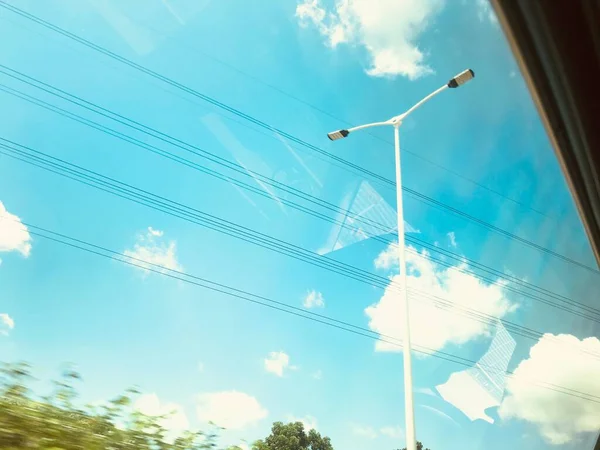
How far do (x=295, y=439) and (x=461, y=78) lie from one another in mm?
14969

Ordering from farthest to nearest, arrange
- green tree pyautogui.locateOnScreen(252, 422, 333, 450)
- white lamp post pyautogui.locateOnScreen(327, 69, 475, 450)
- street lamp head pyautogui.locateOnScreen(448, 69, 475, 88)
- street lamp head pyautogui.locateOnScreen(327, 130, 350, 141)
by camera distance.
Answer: green tree pyautogui.locateOnScreen(252, 422, 333, 450)
street lamp head pyautogui.locateOnScreen(327, 130, 350, 141)
street lamp head pyautogui.locateOnScreen(448, 69, 475, 88)
white lamp post pyautogui.locateOnScreen(327, 69, 475, 450)

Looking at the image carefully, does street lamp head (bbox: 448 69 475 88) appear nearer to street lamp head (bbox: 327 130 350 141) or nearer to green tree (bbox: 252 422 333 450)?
street lamp head (bbox: 327 130 350 141)

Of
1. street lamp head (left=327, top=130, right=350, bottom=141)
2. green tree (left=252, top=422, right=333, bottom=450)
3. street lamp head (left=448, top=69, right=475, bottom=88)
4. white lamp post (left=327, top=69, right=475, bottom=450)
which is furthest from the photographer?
green tree (left=252, top=422, right=333, bottom=450)

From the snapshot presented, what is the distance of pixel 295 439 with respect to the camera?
17578mm

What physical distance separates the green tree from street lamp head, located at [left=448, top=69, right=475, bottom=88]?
46.5ft

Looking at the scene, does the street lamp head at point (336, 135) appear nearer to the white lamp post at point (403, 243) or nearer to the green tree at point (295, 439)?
the white lamp post at point (403, 243)

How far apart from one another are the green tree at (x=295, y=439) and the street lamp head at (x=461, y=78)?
14180 mm

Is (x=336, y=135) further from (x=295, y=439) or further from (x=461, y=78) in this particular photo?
(x=295, y=439)

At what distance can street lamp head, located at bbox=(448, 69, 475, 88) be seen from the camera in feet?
26.9

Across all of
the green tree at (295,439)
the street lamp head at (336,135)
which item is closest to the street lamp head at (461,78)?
the street lamp head at (336,135)

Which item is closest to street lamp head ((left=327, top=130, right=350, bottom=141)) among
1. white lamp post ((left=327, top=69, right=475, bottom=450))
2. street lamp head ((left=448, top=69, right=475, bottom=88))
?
white lamp post ((left=327, top=69, right=475, bottom=450))

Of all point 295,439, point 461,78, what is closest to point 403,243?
point 461,78

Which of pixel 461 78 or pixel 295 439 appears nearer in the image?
pixel 461 78

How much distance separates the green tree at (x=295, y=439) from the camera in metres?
17.5
